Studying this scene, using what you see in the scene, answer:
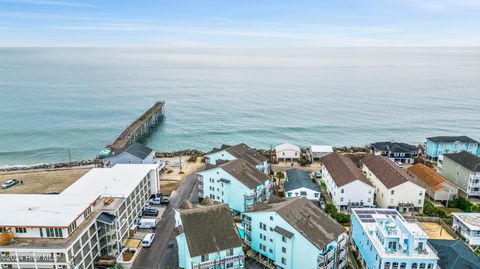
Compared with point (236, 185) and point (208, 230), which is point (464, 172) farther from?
point (208, 230)

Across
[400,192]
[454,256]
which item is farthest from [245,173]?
[454,256]

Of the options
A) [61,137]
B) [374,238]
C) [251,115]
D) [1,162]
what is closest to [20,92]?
[61,137]

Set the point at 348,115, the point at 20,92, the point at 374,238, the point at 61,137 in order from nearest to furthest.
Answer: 1. the point at 374,238
2. the point at 61,137
3. the point at 348,115
4. the point at 20,92

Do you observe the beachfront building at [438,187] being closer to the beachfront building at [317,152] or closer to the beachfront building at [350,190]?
the beachfront building at [350,190]

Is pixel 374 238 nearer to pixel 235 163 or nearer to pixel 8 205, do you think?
pixel 235 163

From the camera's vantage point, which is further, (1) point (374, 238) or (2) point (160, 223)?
(2) point (160, 223)

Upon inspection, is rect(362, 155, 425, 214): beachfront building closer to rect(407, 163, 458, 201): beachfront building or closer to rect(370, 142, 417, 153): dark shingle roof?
rect(407, 163, 458, 201): beachfront building
